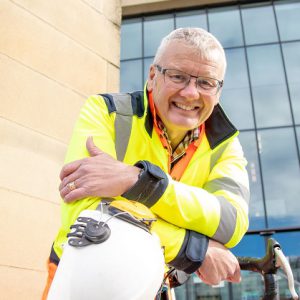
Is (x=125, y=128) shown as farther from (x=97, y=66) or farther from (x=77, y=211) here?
(x=97, y=66)

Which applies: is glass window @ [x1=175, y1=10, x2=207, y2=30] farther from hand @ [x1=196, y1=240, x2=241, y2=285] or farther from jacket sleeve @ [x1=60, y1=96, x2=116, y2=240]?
hand @ [x1=196, y1=240, x2=241, y2=285]

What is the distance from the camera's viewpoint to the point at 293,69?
14070 mm

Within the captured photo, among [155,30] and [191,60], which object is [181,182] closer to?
[191,60]

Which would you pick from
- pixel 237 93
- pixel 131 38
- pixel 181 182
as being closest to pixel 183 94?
pixel 181 182

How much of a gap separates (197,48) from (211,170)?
1.66 ft

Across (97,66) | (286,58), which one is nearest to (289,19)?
(286,58)

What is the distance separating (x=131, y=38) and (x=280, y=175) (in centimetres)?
752

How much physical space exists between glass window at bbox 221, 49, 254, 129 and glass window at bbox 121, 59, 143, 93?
3.15m

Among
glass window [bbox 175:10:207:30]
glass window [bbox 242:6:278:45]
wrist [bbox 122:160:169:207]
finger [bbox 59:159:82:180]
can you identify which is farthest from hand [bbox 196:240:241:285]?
glass window [bbox 242:6:278:45]

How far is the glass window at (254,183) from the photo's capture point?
12.4 metres

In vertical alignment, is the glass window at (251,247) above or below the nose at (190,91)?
above

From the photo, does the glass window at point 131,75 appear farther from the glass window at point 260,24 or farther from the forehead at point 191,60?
the forehead at point 191,60

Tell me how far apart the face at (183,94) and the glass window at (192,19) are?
1365 cm

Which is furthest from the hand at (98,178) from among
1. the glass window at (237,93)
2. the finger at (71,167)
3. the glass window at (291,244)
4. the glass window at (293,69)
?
the glass window at (293,69)
